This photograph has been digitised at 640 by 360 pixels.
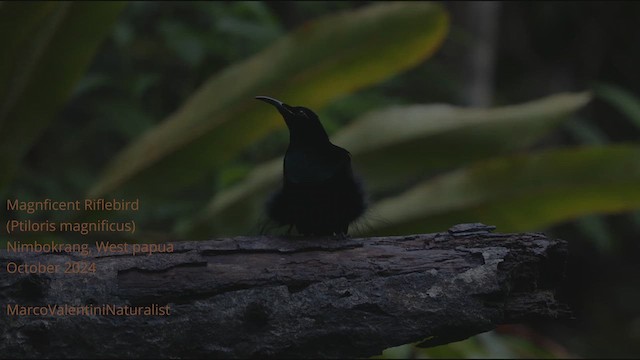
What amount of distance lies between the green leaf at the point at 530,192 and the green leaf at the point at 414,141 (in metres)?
0.09

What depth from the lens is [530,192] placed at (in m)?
2.25

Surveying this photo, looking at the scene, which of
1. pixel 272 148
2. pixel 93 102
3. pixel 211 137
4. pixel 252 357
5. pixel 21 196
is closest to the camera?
pixel 252 357

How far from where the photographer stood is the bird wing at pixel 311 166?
120 centimetres

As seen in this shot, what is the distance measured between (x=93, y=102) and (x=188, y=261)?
2.22 metres

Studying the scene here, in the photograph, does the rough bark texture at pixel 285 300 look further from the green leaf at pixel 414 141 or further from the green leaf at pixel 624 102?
the green leaf at pixel 624 102

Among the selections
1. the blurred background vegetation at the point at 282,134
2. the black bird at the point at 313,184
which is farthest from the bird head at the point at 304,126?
the blurred background vegetation at the point at 282,134

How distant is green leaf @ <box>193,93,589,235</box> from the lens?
231cm

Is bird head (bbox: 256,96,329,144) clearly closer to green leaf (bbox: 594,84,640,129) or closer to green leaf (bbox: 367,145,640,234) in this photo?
green leaf (bbox: 367,145,640,234)

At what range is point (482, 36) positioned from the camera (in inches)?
129

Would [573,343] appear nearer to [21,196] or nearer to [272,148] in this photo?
[272,148]

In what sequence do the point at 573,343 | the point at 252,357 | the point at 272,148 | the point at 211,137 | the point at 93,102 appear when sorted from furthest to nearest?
1. the point at 573,343
2. the point at 93,102
3. the point at 272,148
4. the point at 211,137
5. the point at 252,357

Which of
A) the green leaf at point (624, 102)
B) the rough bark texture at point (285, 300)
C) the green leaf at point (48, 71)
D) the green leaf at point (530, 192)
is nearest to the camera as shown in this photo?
the rough bark texture at point (285, 300)

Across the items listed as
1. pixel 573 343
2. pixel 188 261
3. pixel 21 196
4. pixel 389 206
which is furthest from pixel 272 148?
pixel 573 343

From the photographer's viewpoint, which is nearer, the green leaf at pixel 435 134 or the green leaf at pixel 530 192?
the green leaf at pixel 530 192
